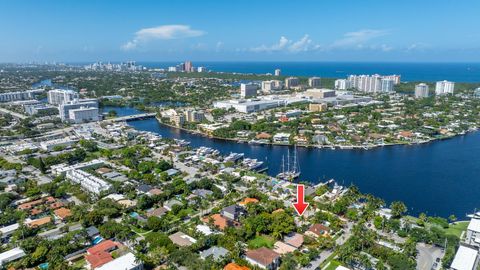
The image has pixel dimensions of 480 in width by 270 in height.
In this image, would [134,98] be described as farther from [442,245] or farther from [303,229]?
[442,245]

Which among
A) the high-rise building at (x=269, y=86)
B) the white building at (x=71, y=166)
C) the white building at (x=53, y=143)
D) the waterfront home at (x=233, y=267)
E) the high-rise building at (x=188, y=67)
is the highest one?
the high-rise building at (x=188, y=67)

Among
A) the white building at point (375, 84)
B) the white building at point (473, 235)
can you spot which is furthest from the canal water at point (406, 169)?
the white building at point (375, 84)

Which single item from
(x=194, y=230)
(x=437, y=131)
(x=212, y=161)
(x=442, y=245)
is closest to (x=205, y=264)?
(x=194, y=230)

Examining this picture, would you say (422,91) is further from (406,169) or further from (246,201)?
(246,201)

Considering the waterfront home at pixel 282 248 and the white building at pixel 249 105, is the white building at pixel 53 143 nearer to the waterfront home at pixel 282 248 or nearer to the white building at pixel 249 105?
the waterfront home at pixel 282 248

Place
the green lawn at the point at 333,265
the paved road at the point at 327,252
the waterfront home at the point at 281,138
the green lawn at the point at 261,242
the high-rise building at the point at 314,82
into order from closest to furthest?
the green lawn at the point at 333,265, the paved road at the point at 327,252, the green lawn at the point at 261,242, the waterfront home at the point at 281,138, the high-rise building at the point at 314,82

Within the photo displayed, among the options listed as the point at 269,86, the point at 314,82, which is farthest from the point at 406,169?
the point at 314,82
